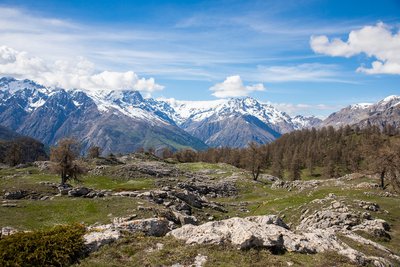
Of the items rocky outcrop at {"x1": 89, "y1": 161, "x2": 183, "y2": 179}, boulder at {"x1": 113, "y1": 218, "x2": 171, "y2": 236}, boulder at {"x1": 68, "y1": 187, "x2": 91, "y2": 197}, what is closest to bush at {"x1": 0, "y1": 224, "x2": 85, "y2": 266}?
boulder at {"x1": 113, "y1": 218, "x2": 171, "y2": 236}

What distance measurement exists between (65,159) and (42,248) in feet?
175

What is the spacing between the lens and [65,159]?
228 ft

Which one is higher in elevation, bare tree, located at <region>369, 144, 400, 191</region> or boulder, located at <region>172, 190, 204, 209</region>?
bare tree, located at <region>369, 144, 400, 191</region>

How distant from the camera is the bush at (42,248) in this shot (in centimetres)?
1873

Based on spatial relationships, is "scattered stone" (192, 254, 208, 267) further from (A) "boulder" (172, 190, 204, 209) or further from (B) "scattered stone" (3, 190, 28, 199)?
(B) "scattered stone" (3, 190, 28, 199)

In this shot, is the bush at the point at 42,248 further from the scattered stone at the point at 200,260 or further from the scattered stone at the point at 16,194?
the scattered stone at the point at 16,194

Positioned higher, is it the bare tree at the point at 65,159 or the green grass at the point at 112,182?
the bare tree at the point at 65,159

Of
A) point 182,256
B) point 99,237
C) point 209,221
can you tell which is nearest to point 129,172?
point 209,221

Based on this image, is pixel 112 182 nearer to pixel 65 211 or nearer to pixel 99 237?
pixel 65 211

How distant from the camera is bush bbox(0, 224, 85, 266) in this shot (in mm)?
18734

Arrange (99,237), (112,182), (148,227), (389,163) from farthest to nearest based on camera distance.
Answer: (112,182) < (389,163) < (148,227) < (99,237)

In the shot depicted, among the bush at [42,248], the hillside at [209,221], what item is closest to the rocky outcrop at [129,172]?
the hillside at [209,221]

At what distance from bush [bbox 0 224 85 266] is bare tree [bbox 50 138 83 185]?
168 feet

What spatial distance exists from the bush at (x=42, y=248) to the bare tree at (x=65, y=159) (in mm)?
51077
